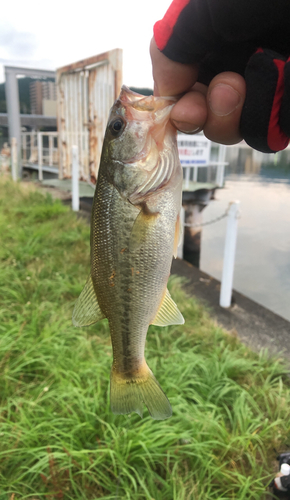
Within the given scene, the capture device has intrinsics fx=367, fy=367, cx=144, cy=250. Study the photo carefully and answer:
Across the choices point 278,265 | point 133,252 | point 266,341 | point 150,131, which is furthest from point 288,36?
point 278,265

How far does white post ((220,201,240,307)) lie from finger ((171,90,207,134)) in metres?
3.79

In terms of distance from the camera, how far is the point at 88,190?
394 inches

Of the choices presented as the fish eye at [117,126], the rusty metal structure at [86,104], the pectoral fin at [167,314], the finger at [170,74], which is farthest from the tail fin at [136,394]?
the rusty metal structure at [86,104]

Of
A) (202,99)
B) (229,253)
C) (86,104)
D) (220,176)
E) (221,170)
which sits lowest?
(229,253)

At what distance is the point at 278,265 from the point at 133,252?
9054 mm

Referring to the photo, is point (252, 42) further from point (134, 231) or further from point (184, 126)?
point (134, 231)

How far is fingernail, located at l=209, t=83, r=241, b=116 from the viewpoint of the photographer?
1.28m

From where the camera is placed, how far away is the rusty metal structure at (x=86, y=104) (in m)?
7.77

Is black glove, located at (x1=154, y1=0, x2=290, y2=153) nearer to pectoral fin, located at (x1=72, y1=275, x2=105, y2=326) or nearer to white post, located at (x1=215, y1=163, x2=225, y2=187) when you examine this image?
pectoral fin, located at (x1=72, y1=275, x2=105, y2=326)

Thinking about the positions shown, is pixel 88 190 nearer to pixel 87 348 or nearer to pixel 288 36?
pixel 87 348

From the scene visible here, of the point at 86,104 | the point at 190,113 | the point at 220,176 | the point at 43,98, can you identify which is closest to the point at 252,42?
the point at 190,113

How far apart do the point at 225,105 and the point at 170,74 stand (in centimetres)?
27

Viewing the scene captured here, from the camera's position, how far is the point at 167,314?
150 centimetres

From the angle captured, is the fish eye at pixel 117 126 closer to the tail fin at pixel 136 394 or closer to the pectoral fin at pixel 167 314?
A: the pectoral fin at pixel 167 314
